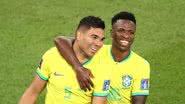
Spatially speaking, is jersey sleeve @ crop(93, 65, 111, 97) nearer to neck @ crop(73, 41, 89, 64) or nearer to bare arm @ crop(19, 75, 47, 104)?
neck @ crop(73, 41, 89, 64)

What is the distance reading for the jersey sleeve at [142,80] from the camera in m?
6.45

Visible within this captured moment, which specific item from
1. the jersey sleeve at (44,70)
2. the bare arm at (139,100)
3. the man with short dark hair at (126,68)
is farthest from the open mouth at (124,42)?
the jersey sleeve at (44,70)

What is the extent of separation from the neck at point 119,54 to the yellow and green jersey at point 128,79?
0.04 metres

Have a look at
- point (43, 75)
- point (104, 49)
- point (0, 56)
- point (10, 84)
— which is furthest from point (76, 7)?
point (43, 75)

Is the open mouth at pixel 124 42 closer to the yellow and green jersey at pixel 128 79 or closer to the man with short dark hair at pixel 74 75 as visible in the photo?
the yellow and green jersey at pixel 128 79

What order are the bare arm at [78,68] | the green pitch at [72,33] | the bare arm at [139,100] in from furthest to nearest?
1. the green pitch at [72,33]
2. the bare arm at [139,100]
3. the bare arm at [78,68]

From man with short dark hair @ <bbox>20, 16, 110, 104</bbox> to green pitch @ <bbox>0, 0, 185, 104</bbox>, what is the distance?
377 centimetres

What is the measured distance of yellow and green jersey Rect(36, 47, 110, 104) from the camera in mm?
5572

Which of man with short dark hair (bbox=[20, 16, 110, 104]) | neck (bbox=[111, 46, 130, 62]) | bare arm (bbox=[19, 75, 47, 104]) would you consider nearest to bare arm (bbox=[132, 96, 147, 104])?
neck (bbox=[111, 46, 130, 62])

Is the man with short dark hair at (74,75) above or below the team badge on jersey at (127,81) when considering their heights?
above

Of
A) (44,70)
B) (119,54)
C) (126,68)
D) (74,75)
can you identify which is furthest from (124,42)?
(44,70)

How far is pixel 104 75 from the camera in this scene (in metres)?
5.54

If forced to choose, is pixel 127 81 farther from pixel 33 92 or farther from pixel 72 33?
pixel 72 33

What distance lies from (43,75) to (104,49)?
112 cm
